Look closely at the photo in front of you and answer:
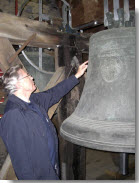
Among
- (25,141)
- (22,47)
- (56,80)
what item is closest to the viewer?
(25,141)

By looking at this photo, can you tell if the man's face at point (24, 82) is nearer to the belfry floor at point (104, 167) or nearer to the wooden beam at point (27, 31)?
the wooden beam at point (27, 31)

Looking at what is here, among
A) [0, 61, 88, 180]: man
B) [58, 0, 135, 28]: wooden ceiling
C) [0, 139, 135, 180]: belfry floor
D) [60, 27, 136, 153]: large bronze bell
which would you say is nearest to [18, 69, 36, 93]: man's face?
[0, 61, 88, 180]: man

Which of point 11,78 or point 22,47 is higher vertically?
point 22,47

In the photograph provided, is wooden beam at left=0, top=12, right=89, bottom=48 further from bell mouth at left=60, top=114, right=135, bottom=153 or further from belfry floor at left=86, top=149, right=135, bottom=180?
belfry floor at left=86, top=149, right=135, bottom=180

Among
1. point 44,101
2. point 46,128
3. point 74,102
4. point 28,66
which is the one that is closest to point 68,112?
point 74,102

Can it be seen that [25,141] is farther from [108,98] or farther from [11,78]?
[108,98]

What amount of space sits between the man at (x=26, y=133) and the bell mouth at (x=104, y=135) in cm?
31

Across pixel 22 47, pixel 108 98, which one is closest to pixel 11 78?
pixel 22 47

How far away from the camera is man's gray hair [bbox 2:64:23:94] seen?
4.64ft

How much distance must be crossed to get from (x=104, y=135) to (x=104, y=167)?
3.76 m

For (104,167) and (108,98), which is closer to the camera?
(108,98)

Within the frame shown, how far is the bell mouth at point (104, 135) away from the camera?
34.7 inches

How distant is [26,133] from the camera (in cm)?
127

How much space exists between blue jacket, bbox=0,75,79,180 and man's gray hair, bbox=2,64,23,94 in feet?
0.25
